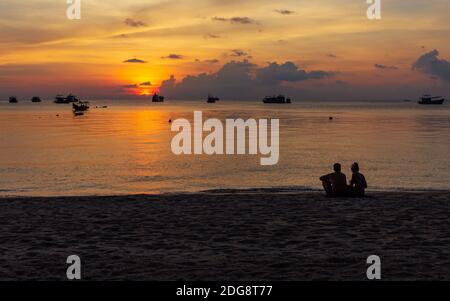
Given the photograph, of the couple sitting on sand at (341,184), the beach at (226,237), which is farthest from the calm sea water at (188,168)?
the beach at (226,237)

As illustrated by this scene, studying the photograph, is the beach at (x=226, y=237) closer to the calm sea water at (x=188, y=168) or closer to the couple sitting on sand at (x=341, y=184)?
the couple sitting on sand at (x=341, y=184)

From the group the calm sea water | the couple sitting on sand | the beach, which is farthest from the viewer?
the calm sea water

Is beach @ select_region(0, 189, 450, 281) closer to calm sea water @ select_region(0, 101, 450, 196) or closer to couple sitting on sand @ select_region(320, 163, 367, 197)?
couple sitting on sand @ select_region(320, 163, 367, 197)

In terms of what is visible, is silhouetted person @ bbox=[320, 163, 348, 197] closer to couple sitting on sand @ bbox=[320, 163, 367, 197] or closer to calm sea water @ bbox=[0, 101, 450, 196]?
couple sitting on sand @ bbox=[320, 163, 367, 197]

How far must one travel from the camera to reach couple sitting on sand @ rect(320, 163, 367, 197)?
758 inches

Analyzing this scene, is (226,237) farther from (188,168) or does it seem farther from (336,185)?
(188,168)

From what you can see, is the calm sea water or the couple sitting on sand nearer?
the couple sitting on sand

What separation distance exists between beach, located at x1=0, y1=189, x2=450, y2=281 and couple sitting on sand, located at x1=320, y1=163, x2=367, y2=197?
458mm

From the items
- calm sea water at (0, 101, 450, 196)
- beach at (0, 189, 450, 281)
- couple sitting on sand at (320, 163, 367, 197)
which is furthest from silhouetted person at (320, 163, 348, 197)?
calm sea water at (0, 101, 450, 196)

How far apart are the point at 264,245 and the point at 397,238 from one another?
10.4 ft

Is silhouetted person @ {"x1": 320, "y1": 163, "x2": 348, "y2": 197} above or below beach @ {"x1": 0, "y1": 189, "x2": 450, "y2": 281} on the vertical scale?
above

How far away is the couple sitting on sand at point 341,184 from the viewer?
1925cm

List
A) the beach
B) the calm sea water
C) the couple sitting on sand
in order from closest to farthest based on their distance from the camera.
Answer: the beach, the couple sitting on sand, the calm sea water

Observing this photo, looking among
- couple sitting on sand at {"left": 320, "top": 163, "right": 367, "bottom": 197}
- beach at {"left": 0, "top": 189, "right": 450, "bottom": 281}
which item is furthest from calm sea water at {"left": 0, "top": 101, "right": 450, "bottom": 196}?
beach at {"left": 0, "top": 189, "right": 450, "bottom": 281}
